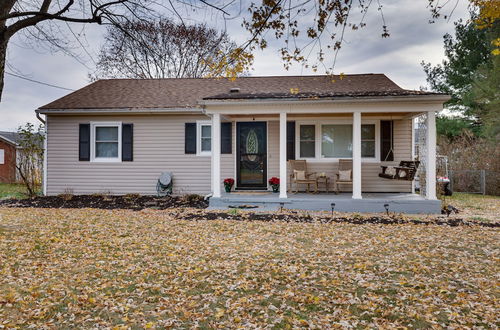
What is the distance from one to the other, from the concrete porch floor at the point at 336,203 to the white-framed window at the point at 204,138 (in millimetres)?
2510

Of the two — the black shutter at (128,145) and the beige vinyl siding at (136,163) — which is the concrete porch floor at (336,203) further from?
the black shutter at (128,145)

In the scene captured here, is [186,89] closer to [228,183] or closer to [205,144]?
[205,144]

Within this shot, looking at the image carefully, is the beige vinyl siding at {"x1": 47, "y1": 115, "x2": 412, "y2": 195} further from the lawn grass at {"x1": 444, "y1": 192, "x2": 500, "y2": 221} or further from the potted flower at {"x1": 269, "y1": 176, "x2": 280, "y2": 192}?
the lawn grass at {"x1": 444, "y1": 192, "x2": 500, "y2": 221}

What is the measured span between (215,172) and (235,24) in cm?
447

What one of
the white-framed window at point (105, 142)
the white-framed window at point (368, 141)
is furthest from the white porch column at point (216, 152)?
the white-framed window at point (368, 141)

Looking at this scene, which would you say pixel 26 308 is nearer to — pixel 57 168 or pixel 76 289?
pixel 76 289

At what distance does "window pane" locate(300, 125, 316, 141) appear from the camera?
10742 millimetres

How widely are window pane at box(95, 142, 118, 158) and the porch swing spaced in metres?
8.57

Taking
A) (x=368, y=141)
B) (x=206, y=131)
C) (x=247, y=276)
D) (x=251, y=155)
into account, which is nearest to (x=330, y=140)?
(x=368, y=141)

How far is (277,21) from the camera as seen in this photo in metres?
5.12

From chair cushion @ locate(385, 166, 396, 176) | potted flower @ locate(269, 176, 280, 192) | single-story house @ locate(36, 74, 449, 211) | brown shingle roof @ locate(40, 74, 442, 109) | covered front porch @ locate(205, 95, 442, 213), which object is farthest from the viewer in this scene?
brown shingle roof @ locate(40, 74, 442, 109)

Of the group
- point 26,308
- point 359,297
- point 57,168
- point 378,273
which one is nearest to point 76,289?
point 26,308

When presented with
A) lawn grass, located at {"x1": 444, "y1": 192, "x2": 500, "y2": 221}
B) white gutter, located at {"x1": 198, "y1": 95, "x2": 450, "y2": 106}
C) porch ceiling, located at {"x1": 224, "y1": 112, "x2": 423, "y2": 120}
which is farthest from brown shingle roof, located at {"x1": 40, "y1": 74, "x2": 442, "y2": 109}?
lawn grass, located at {"x1": 444, "y1": 192, "x2": 500, "y2": 221}

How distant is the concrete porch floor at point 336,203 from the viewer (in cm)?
861
